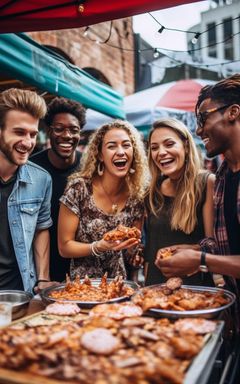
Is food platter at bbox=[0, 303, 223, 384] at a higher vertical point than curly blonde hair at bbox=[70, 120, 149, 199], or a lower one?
lower

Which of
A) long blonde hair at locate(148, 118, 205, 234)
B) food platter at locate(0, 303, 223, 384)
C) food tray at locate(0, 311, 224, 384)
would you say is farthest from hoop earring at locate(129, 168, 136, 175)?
food tray at locate(0, 311, 224, 384)

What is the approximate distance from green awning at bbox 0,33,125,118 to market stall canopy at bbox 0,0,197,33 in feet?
0.96

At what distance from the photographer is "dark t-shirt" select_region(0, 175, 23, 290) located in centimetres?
284

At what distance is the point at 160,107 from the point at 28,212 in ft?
13.4

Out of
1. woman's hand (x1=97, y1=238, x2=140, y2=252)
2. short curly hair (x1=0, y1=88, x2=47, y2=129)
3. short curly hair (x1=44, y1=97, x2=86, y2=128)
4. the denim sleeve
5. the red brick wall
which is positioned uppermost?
the red brick wall

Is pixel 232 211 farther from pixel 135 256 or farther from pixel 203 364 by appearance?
pixel 203 364

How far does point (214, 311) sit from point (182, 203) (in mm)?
1134

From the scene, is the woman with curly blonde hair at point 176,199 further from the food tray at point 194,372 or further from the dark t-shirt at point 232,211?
the food tray at point 194,372

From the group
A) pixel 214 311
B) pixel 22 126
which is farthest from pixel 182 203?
pixel 22 126

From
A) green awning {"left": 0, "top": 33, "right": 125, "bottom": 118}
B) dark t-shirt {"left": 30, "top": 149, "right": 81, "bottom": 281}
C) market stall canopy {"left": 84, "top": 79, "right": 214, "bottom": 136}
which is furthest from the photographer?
market stall canopy {"left": 84, "top": 79, "right": 214, "bottom": 136}

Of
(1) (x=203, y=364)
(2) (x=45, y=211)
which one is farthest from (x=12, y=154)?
(1) (x=203, y=364)

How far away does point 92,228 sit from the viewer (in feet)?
9.89

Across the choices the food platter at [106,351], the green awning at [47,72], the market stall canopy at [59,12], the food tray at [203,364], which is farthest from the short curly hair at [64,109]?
the food tray at [203,364]

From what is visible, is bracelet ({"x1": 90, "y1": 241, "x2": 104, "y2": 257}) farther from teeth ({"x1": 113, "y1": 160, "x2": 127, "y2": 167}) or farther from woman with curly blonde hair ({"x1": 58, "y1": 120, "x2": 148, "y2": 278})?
teeth ({"x1": 113, "y1": 160, "x2": 127, "y2": 167})
